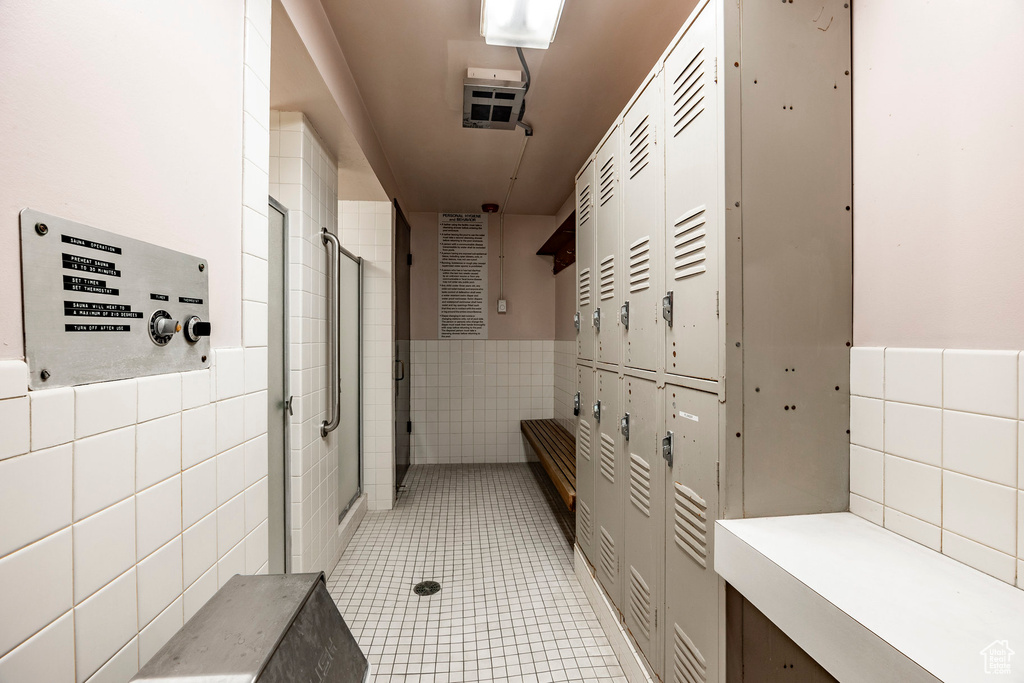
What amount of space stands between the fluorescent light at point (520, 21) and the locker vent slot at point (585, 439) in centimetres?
182

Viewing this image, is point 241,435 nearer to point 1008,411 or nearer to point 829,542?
point 829,542

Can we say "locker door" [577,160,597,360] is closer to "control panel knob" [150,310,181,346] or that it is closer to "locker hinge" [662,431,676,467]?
"locker hinge" [662,431,676,467]

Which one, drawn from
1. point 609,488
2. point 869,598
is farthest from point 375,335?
point 869,598

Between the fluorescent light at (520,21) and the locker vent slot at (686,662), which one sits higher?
the fluorescent light at (520,21)

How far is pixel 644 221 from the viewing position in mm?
1667

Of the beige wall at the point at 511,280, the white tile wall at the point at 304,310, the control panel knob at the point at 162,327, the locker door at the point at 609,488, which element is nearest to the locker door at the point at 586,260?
the locker door at the point at 609,488

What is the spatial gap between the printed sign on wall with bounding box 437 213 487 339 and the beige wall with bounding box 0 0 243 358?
355 cm

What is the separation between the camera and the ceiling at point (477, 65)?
1871mm

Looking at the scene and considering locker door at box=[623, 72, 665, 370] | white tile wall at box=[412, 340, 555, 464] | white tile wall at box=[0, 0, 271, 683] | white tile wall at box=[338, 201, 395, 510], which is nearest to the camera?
white tile wall at box=[0, 0, 271, 683]

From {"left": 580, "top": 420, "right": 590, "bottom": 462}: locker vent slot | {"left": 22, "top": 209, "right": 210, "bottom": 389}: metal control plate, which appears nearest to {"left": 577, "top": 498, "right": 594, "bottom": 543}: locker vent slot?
{"left": 580, "top": 420, "right": 590, "bottom": 462}: locker vent slot

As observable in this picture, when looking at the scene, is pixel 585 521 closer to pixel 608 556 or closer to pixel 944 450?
pixel 608 556

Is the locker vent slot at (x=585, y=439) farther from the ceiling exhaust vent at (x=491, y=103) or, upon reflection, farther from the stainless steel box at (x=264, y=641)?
the ceiling exhaust vent at (x=491, y=103)

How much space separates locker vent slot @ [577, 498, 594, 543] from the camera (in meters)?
2.31

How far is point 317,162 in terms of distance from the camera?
2316mm
